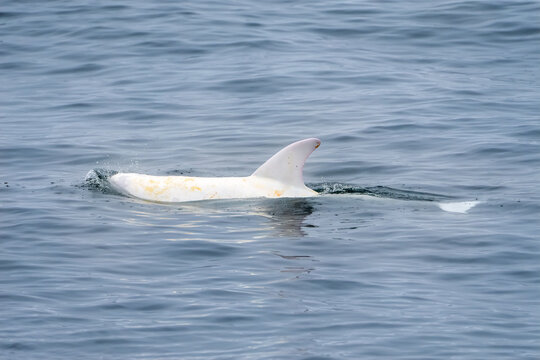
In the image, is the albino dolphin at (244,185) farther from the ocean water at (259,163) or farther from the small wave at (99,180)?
the small wave at (99,180)

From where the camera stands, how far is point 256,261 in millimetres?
11445

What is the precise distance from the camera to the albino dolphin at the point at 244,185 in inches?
556

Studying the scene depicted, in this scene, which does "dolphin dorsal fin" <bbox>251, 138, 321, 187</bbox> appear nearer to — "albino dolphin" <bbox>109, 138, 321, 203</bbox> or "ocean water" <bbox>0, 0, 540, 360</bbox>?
"albino dolphin" <bbox>109, 138, 321, 203</bbox>

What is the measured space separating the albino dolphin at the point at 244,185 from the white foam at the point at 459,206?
1975mm

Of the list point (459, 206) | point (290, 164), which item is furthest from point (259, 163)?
point (459, 206)

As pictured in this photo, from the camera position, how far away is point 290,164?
1409 centimetres

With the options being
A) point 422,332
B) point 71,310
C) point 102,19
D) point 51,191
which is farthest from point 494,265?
point 102,19

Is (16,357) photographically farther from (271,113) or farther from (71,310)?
(271,113)

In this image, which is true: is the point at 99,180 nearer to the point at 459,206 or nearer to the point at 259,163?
the point at 259,163

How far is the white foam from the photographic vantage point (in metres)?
14.0

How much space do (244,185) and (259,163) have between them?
10.2 ft

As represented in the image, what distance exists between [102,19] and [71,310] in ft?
72.6

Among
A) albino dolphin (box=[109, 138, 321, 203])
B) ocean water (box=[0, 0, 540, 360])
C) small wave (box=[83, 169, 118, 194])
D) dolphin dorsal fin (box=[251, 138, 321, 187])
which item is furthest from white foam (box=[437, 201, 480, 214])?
small wave (box=[83, 169, 118, 194])

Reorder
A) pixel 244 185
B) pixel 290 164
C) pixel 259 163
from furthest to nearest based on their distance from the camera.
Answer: pixel 259 163 < pixel 244 185 < pixel 290 164
